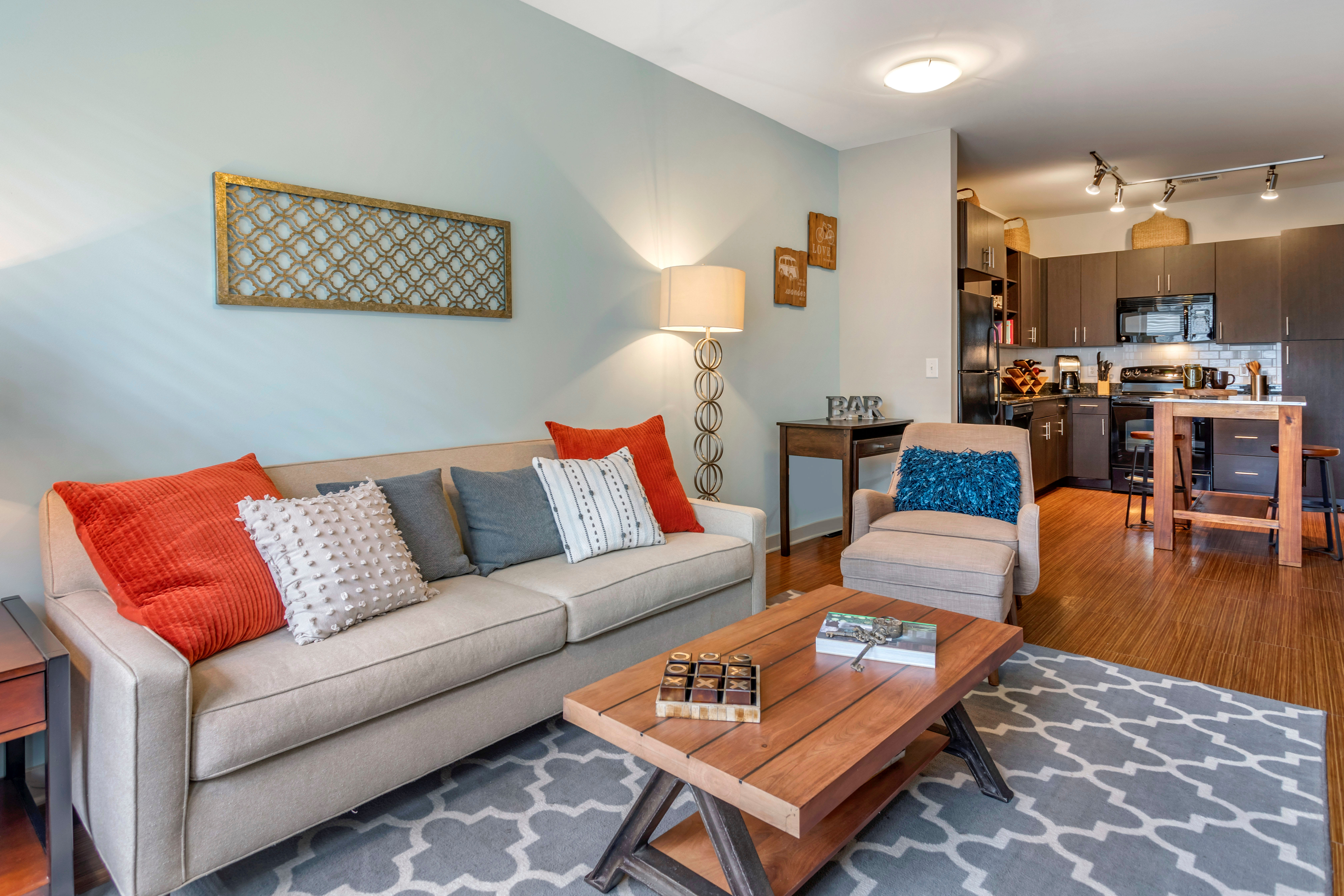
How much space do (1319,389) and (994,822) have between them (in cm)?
597

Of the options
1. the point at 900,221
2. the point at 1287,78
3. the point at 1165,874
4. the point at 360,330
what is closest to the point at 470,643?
the point at 360,330

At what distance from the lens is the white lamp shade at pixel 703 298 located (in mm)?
3492

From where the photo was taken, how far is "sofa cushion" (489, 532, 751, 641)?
88.1 inches

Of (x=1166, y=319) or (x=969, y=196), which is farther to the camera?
(x=1166, y=319)

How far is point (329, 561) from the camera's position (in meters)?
1.90

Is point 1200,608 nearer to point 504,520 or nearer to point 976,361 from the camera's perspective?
point 976,361

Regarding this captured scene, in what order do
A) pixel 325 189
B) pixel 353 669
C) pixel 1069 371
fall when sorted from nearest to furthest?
1. pixel 353 669
2. pixel 325 189
3. pixel 1069 371

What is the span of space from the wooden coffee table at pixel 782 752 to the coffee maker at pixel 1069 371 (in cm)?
605

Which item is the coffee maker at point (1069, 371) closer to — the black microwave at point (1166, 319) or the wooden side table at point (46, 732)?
the black microwave at point (1166, 319)

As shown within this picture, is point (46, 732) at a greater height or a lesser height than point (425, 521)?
lesser

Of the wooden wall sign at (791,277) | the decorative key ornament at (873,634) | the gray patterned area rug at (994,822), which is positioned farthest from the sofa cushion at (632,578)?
the wooden wall sign at (791,277)

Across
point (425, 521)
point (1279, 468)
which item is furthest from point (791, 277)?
point (1279, 468)

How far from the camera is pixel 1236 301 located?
625 centimetres

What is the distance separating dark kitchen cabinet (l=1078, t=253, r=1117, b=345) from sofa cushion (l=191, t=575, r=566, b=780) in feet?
21.5
